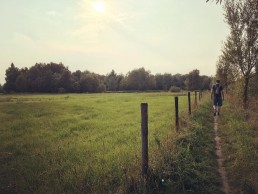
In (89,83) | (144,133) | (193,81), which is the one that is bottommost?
(144,133)

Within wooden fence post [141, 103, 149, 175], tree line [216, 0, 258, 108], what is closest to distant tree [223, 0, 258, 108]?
tree line [216, 0, 258, 108]

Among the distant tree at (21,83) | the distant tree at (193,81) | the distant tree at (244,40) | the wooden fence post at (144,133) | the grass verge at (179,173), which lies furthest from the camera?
the distant tree at (193,81)

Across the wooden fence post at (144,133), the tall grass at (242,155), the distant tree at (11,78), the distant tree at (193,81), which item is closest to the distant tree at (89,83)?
the distant tree at (11,78)

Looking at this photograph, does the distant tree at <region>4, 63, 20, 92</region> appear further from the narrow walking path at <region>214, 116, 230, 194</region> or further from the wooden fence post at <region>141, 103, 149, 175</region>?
the wooden fence post at <region>141, 103, 149, 175</region>

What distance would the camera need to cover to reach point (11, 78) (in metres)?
132

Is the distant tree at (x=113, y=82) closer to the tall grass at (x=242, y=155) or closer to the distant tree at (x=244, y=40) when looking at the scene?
the distant tree at (x=244, y=40)

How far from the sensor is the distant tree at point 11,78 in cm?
12988

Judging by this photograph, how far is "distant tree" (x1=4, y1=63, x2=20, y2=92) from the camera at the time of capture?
12988cm

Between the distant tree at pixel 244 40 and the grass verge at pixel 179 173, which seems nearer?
the grass verge at pixel 179 173

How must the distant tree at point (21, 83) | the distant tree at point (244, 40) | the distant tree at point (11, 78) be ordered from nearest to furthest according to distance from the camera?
the distant tree at point (244, 40), the distant tree at point (21, 83), the distant tree at point (11, 78)

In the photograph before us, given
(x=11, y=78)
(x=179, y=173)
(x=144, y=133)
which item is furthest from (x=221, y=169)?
(x=11, y=78)

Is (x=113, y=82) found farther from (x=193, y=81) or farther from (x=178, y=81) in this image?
(x=193, y=81)

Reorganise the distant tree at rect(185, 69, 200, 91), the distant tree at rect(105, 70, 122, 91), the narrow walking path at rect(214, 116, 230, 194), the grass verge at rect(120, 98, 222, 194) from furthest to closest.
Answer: the distant tree at rect(105, 70, 122, 91), the distant tree at rect(185, 69, 200, 91), the narrow walking path at rect(214, 116, 230, 194), the grass verge at rect(120, 98, 222, 194)

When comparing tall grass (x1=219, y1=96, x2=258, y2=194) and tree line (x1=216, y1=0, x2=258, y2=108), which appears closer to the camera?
tall grass (x1=219, y1=96, x2=258, y2=194)
